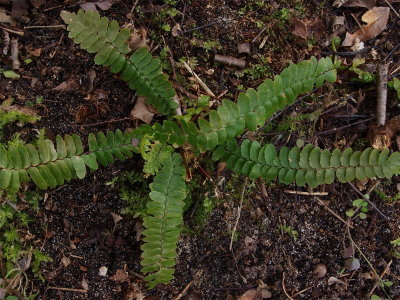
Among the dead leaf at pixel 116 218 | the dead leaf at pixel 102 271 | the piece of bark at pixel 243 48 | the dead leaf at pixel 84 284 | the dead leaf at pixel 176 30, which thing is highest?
the dead leaf at pixel 176 30

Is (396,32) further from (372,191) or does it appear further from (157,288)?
(157,288)

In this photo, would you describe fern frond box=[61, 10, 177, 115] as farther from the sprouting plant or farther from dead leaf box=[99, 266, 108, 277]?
the sprouting plant

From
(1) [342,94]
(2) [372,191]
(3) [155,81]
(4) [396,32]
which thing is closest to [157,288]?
(3) [155,81]

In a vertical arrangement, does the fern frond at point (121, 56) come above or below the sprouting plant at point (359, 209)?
above

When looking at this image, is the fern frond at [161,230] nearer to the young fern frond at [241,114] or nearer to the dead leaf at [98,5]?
the young fern frond at [241,114]

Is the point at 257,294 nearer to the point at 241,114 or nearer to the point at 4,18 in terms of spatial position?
the point at 241,114

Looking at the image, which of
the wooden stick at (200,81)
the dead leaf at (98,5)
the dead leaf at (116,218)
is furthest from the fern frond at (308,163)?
the dead leaf at (98,5)

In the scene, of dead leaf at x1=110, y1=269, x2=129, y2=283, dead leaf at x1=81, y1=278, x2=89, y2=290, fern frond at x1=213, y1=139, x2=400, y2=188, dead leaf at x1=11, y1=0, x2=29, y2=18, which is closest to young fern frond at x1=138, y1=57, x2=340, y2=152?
fern frond at x1=213, y1=139, x2=400, y2=188
